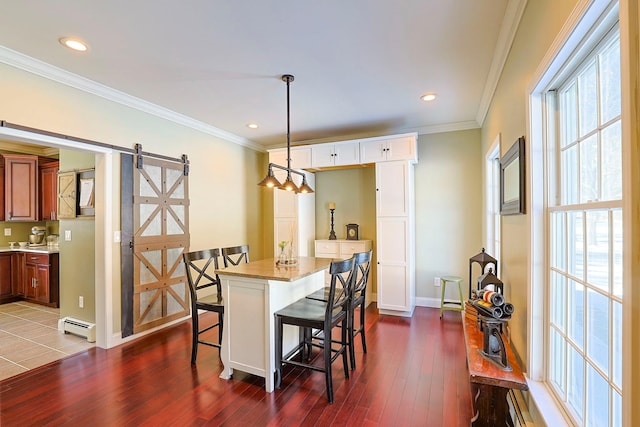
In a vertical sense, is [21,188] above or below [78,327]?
above

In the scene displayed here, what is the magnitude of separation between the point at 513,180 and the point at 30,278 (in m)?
6.60

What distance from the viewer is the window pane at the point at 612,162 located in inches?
39.7

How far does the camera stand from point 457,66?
2705 millimetres

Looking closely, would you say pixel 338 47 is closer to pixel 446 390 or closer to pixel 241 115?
pixel 241 115

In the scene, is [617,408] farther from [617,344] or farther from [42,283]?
[42,283]

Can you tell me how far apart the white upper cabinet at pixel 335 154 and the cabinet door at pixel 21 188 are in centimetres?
469

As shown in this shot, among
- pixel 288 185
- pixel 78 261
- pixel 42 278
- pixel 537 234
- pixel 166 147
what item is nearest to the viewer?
pixel 537 234

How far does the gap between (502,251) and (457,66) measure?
165cm

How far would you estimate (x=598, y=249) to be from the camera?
45.5 inches

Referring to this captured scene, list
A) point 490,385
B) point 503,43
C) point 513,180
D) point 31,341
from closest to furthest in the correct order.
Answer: point 490,385 < point 513,180 < point 503,43 < point 31,341

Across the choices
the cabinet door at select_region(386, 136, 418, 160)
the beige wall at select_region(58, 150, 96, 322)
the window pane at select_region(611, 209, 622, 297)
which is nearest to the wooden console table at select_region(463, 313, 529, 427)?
the window pane at select_region(611, 209, 622, 297)

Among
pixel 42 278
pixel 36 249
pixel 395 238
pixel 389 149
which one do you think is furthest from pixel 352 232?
pixel 36 249

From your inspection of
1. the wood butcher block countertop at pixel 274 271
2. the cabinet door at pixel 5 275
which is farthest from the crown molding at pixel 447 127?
the cabinet door at pixel 5 275

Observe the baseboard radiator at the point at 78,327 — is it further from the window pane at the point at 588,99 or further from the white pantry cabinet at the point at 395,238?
the window pane at the point at 588,99
